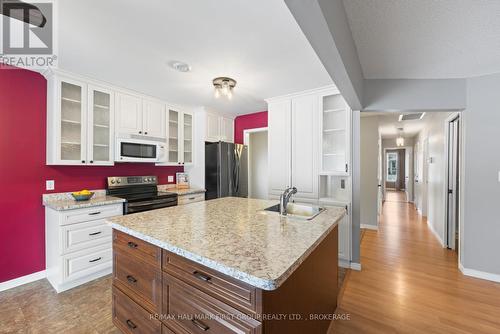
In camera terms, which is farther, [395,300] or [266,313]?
[395,300]

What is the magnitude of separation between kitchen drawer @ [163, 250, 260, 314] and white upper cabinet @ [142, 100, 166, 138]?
8.55ft

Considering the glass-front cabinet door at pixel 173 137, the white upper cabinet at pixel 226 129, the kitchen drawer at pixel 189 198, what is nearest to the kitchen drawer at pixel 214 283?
the kitchen drawer at pixel 189 198

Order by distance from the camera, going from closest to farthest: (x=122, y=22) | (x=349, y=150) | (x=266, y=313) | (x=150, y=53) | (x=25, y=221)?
(x=266, y=313) < (x=122, y=22) < (x=150, y=53) < (x=25, y=221) < (x=349, y=150)

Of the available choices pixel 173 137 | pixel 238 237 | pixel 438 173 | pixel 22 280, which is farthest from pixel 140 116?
pixel 438 173

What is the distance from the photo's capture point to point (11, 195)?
2416 mm

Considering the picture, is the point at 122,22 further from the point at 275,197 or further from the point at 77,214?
the point at 275,197

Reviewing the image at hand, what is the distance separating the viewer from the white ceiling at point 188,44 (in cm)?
154

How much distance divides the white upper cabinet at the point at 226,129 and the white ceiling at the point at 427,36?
2.69 meters

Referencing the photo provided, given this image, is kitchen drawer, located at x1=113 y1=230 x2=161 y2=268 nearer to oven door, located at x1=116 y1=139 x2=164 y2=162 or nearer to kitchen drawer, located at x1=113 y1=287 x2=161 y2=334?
kitchen drawer, located at x1=113 y1=287 x2=161 y2=334

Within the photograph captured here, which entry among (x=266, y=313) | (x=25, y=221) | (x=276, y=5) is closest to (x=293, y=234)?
(x=266, y=313)

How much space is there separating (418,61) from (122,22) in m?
2.86

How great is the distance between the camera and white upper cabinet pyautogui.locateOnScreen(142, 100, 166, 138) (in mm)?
3363

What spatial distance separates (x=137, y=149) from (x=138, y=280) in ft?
7.30

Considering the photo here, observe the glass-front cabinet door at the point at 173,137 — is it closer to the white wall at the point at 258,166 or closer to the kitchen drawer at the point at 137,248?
the kitchen drawer at the point at 137,248
